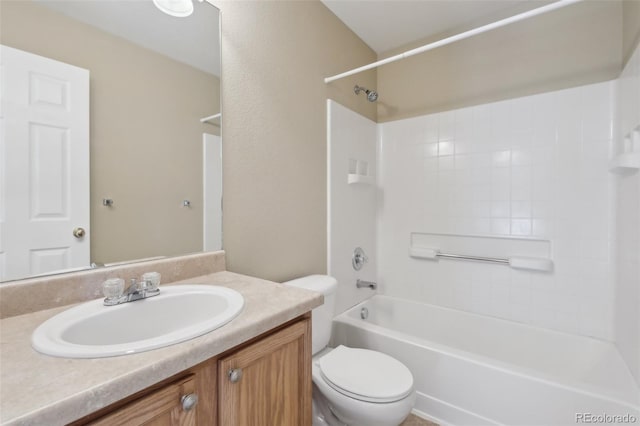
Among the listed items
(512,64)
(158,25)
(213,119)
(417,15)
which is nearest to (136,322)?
(213,119)

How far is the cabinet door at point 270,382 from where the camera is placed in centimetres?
67

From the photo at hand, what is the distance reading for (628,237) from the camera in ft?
4.73

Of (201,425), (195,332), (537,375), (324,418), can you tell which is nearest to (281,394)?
(201,425)

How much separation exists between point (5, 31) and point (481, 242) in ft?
8.12

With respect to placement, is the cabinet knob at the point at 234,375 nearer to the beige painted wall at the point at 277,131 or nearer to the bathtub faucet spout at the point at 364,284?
the beige painted wall at the point at 277,131

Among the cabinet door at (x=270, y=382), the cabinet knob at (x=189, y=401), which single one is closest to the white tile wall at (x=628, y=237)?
the cabinet door at (x=270, y=382)

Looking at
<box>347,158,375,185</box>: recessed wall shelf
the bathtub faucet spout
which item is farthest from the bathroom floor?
<box>347,158,375,185</box>: recessed wall shelf

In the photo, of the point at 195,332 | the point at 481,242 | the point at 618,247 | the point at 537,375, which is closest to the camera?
the point at 195,332

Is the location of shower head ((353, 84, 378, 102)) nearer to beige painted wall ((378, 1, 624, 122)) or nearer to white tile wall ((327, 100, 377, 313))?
white tile wall ((327, 100, 377, 313))

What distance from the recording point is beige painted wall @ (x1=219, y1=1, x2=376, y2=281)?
4.28 feet

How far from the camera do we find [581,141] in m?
1.73

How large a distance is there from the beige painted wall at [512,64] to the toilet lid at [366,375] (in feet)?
6.12

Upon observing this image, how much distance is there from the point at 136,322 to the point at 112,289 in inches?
4.6

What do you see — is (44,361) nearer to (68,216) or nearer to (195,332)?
(195,332)
